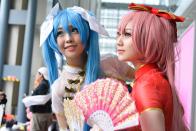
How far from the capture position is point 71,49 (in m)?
1.25

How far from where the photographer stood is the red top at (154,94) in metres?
0.79

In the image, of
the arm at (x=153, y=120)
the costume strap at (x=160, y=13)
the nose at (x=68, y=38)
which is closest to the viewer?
the arm at (x=153, y=120)

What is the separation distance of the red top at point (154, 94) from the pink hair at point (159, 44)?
0.02 m

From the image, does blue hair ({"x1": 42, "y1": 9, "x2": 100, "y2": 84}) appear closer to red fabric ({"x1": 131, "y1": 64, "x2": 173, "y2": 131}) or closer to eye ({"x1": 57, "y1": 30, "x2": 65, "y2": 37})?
eye ({"x1": 57, "y1": 30, "x2": 65, "y2": 37})

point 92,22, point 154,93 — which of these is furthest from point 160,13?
point 92,22

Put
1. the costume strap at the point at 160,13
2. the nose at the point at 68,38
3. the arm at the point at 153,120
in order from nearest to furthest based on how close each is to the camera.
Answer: the arm at the point at 153,120, the costume strap at the point at 160,13, the nose at the point at 68,38

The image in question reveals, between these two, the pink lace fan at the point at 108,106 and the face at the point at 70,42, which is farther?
the face at the point at 70,42

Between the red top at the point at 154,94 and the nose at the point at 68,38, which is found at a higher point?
the nose at the point at 68,38

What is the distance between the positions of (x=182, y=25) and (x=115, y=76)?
34 centimetres

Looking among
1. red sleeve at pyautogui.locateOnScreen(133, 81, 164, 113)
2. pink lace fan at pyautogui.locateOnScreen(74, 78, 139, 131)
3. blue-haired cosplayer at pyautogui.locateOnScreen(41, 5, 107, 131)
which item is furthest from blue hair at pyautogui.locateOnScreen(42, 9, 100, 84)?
red sleeve at pyautogui.locateOnScreen(133, 81, 164, 113)

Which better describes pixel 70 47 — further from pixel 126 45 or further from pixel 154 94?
pixel 154 94

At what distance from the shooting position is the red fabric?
2.61 ft

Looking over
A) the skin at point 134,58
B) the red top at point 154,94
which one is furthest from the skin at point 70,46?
the red top at point 154,94

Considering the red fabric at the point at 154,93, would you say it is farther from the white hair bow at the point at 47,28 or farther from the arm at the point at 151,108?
the white hair bow at the point at 47,28
